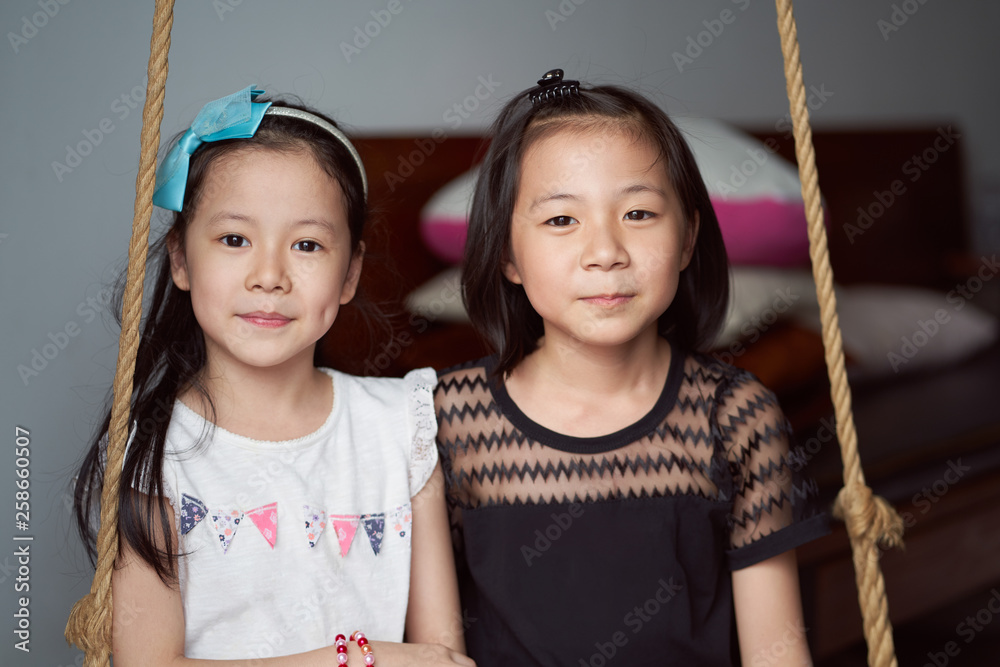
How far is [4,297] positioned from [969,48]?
11.7 feet

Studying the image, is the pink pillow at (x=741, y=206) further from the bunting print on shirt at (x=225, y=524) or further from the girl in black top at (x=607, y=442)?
the bunting print on shirt at (x=225, y=524)

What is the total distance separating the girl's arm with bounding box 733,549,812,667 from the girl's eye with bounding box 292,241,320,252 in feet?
2.12

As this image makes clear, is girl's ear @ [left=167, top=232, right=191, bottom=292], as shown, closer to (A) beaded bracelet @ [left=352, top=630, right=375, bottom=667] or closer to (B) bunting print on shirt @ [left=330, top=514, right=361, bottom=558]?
(B) bunting print on shirt @ [left=330, top=514, right=361, bottom=558]

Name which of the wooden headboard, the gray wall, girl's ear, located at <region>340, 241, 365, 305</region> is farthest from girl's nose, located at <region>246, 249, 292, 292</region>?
the wooden headboard

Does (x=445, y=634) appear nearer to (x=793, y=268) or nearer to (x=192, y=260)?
(x=192, y=260)

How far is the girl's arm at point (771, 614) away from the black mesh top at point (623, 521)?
0.02 metres

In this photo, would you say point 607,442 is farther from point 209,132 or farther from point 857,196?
point 857,196

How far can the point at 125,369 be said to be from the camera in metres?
0.83

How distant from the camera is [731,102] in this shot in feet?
9.39

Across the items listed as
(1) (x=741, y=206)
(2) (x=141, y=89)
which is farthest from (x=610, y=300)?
(1) (x=741, y=206)

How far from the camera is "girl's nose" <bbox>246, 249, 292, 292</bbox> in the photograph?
3.21 feet

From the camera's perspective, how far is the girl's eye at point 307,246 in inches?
40.3

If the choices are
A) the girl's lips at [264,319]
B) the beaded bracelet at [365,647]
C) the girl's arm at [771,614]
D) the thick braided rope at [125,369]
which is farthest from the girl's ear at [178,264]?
the girl's arm at [771,614]

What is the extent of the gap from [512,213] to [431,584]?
1.54 ft
